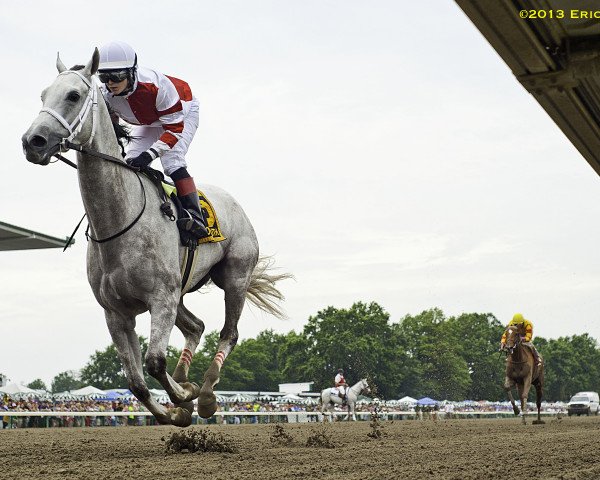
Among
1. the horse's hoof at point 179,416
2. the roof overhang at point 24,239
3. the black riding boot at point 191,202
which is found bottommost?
the horse's hoof at point 179,416

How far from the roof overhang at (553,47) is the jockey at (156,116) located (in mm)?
2872

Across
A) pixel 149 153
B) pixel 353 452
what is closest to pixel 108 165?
pixel 149 153

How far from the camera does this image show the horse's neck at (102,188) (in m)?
6.46

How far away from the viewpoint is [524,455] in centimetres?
795

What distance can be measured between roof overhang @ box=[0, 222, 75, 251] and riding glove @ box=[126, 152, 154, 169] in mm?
11856

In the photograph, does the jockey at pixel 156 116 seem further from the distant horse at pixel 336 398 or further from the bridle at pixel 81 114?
the distant horse at pixel 336 398

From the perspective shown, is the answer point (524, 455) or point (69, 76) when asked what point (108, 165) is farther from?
point (524, 455)

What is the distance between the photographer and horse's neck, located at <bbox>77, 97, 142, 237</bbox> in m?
6.46

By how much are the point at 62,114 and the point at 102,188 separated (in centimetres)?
71

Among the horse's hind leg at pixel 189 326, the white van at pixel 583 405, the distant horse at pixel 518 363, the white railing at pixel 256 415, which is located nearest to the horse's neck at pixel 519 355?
the distant horse at pixel 518 363

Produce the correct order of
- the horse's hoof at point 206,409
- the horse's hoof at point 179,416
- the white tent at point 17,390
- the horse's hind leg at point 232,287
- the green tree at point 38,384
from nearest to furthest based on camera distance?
the horse's hoof at point 179,416
the horse's hoof at point 206,409
the horse's hind leg at point 232,287
the white tent at point 17,390
the green tree at point 38,384

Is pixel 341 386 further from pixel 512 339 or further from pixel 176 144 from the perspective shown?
pixel 176 144

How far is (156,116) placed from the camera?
7.23m

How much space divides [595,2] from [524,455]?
14.3 feet
